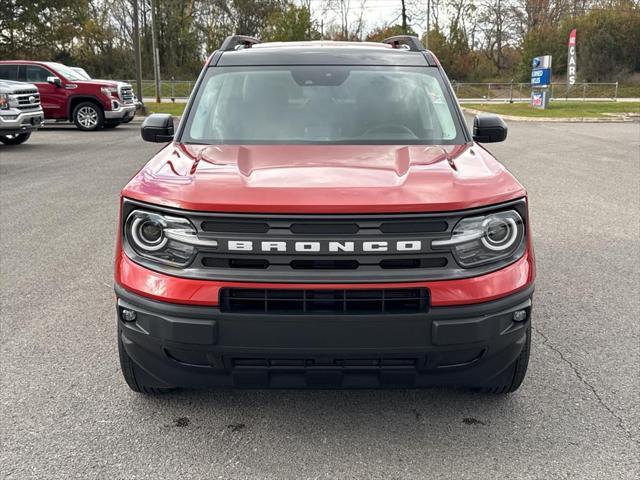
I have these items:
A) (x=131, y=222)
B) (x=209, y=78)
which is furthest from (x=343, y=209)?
(x=209, y=78)

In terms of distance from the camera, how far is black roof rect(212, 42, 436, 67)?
13.8 feet

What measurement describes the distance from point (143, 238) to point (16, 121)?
42.2ft

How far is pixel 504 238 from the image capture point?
2.75 meters

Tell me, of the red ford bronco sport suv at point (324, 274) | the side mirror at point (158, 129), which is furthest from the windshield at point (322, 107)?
the red ford bronco sport suv at point (324, 274)

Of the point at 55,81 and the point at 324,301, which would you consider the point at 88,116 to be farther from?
the point at 324,301

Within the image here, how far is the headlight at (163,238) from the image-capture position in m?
2.63

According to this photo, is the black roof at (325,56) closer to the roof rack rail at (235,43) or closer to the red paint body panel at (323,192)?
the roof rack rail at (235,43)

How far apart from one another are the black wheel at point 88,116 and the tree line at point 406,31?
20731 mm

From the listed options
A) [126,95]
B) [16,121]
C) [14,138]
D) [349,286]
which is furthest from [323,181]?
[126,95]

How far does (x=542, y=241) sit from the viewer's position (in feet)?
21.4

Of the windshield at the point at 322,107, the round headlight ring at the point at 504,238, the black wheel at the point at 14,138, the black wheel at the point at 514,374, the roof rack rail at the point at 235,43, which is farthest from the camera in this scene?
the black wheel at the point at 14,138

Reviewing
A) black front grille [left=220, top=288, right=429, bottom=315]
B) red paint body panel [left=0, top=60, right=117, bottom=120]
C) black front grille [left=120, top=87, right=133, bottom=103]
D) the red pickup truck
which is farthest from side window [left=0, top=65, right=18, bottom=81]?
black front grille [left=220, top=288, right=429, bottom=315]

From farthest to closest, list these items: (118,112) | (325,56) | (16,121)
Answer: (118,112) < (16,121) < (325,56)

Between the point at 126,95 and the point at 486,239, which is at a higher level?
the point at 126,95
